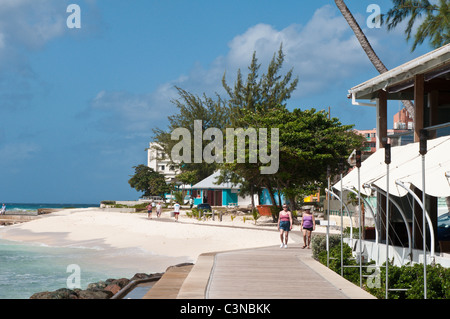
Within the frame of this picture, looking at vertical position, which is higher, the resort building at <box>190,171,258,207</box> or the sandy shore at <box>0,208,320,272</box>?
the resort building at <box>190,171,258,207</box>

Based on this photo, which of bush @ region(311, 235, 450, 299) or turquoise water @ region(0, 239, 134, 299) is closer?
bush @ region(311, 235, 450, 299)

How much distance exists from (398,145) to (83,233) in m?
28.6

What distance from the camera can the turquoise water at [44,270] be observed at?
821 inches

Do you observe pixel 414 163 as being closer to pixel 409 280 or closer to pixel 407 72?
pixel 409 280

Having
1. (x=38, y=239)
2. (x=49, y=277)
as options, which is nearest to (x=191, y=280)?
(x=49, y=277)

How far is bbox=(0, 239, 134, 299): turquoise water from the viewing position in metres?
20.9

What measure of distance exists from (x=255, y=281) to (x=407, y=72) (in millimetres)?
6968

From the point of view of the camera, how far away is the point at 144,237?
34.5 m

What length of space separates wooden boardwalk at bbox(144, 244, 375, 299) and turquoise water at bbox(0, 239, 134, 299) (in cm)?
701

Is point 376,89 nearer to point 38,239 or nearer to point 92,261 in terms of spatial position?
point 92,261

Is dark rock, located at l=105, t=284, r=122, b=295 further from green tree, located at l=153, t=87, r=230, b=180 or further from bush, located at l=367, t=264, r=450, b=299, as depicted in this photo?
green tree, located at l=153, t=87, r=230, b=180

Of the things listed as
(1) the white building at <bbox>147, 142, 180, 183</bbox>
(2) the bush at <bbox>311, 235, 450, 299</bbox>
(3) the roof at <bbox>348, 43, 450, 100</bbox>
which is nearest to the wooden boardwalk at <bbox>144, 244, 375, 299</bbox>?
(2) the bush at <bbox>311, 235, 450, 299</bbox>

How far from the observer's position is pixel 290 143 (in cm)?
3481

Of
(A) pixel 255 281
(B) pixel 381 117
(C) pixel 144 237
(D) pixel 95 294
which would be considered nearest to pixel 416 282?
(A) pixel 255 281
